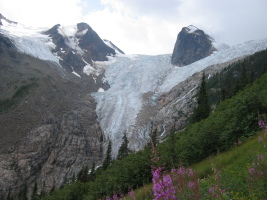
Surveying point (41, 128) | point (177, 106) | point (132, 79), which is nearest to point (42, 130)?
point (41, 128)

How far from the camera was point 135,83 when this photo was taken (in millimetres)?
139500

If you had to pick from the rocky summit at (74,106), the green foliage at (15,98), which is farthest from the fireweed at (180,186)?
the green foliage at (15,98)

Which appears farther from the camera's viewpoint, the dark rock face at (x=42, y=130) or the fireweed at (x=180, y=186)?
the dark rock face at (x=42, y=130)

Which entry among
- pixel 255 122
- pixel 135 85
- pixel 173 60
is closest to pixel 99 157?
pixel 135 85

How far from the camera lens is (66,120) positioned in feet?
302

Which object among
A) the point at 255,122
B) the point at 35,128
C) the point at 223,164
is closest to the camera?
the point at 223,164

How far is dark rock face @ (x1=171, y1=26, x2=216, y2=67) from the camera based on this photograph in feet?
566

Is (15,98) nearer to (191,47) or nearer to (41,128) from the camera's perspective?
(41,128)

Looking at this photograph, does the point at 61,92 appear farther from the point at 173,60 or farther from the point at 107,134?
the point at 173,60

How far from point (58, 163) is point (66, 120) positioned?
18.5m

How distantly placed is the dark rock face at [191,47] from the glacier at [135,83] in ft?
26.9

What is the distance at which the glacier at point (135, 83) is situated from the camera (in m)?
96.5

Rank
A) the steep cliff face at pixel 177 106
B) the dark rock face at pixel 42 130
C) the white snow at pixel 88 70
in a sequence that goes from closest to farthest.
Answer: the dark rock face at pixel 42 130 < the steep cliff face at pixel 177 106 < the white snow at pixel 88 70

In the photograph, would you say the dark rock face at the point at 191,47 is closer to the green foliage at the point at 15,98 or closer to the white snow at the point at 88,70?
the white snow at the point at 88,70
